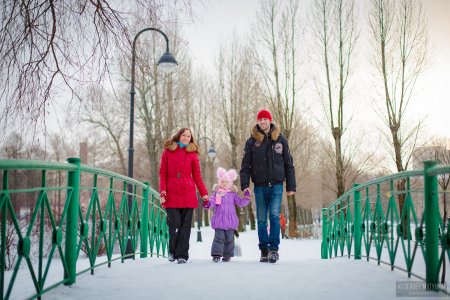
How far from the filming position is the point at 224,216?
5.28m

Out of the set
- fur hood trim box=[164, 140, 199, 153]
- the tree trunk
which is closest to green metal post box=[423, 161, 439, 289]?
fur hood trim box=[164, 140, 199, 153]

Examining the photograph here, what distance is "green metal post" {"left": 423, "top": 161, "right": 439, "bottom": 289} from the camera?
129 inches

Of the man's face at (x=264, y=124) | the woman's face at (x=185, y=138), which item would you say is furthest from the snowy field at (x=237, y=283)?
the man's face at (x=264, y=124)

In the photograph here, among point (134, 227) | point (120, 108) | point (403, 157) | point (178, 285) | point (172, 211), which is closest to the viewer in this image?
point (178, 285)

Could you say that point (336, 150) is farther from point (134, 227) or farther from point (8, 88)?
point (8, 88)

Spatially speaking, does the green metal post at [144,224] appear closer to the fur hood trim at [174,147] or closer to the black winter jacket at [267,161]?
the fur hood trim at [174,147]

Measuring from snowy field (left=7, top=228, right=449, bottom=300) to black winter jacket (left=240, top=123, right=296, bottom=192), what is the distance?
1.07 m

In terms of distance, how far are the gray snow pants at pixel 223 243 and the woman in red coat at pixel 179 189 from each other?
1.45ft

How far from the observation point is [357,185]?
19.1 ft

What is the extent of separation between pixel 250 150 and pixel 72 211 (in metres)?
2.54

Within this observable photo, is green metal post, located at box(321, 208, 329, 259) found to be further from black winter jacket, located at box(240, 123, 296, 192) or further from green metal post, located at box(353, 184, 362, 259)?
black winter jacket, located at box(240, 123, 296, 192)

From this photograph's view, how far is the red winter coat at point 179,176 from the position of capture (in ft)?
16.0

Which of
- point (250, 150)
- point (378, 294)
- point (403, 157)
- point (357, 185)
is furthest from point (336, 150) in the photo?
point (378, 294)

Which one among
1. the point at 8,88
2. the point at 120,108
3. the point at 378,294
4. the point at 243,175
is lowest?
the point at 378,294
